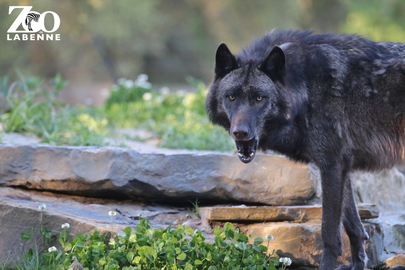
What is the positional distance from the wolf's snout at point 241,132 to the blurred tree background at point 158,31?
12.3m

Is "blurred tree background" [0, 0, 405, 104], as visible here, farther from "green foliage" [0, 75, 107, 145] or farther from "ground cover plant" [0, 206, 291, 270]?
"ground cover plant" [0, 206, 291, 270]

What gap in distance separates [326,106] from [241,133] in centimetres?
78

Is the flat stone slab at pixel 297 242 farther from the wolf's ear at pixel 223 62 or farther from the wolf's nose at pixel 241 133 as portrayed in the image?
the wolf's ear at pixel 223 62

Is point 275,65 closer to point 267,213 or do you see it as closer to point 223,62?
point 223,62

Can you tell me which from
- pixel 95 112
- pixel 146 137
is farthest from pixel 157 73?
pixel 146 137

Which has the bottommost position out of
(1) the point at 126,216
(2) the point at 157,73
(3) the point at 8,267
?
(3) the point at 8,267

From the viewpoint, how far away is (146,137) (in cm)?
718

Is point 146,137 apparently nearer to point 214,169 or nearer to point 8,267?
point 214,169

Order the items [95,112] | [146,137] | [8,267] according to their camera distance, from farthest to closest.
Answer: [95,112], [146,137], [8,267]

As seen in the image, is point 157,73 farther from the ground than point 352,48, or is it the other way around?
point 157,73

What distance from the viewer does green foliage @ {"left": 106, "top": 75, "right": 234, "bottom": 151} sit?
657cm

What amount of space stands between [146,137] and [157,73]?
15904mm

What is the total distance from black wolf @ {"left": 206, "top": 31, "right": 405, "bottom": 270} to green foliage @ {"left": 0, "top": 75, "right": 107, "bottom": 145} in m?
2.40

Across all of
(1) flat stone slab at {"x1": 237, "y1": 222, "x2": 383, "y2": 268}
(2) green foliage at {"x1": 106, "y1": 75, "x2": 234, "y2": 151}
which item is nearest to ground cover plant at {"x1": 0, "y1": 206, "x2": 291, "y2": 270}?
(1) flat stone slab at {"x1": 237, "y1": 222, "x2": 383, "y2": 268}
